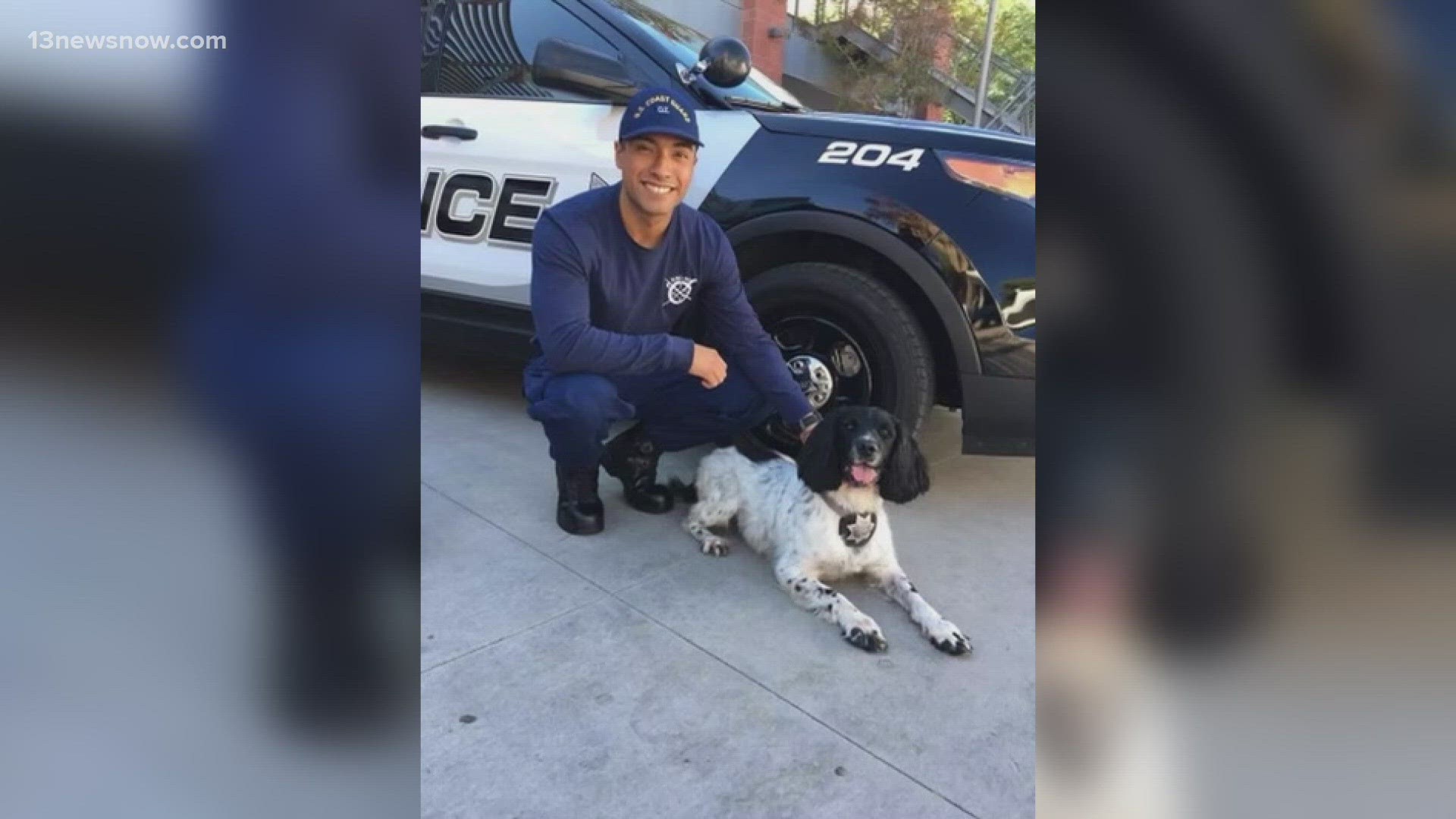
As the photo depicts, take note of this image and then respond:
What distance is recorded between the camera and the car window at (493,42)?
10.6 feet

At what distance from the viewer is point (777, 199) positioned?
289cm

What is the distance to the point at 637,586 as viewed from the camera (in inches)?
93.2

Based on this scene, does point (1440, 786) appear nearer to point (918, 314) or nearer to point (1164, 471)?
point (1164, 471)

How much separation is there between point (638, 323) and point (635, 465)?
0.52 metres

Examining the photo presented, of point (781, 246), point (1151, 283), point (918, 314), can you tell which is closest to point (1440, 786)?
point (1151, 283)

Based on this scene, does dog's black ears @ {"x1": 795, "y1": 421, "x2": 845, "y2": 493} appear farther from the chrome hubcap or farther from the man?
the chrome hubcap

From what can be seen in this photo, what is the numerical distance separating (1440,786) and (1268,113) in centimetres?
51

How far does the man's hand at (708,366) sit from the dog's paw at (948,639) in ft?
3.38

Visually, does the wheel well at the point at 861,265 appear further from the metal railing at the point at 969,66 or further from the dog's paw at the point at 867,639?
the dog's paw at the point at 867,639

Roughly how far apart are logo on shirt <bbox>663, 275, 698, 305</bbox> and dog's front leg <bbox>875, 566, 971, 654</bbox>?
1.10m

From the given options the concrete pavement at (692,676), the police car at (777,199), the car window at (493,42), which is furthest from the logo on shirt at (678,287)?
the car window at (493,42)

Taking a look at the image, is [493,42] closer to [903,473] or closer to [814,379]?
[814,379]

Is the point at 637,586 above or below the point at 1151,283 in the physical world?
below

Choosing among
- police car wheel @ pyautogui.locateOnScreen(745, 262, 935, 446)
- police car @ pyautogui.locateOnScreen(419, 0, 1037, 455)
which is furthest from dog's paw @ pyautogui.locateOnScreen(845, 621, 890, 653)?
police car wheel @ pyautogui.locateOnScreen(745, 262, 935, 446)
